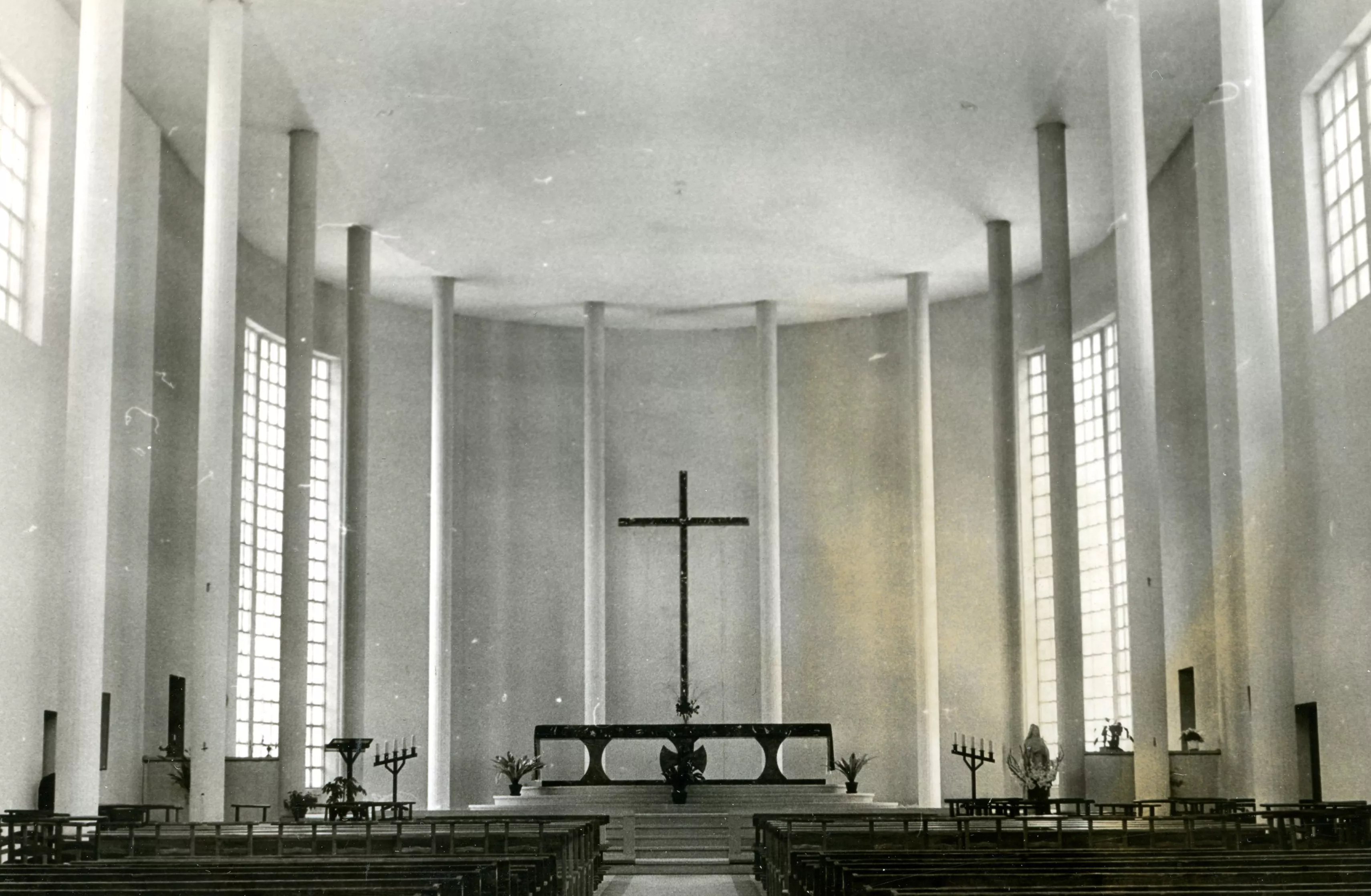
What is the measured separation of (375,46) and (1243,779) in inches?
511

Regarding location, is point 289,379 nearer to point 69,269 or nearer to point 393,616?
point 69,269

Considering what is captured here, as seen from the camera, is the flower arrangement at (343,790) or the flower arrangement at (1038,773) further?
the flower arrangement at (343,790)

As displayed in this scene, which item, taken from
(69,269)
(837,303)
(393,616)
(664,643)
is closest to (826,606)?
(664,643)

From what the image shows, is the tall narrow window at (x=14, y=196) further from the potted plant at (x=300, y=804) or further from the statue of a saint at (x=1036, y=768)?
the statue of a saint at (x=1036, y=768)

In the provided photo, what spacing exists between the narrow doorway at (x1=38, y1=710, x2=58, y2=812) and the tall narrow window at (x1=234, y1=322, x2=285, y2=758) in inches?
228

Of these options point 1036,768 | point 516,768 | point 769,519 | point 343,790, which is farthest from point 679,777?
point 769,519

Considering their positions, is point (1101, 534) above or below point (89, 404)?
below

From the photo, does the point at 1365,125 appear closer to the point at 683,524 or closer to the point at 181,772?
the point at 683,524

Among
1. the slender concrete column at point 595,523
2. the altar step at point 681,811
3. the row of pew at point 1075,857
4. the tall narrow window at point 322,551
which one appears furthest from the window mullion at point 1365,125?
the tall narrow window at point 322,551

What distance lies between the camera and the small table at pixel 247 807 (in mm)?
17938

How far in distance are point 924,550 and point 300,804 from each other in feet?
38.3

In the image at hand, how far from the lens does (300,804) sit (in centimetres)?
1825

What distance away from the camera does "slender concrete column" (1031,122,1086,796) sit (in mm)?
18859

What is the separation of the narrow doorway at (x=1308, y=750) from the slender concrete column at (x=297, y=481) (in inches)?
456
